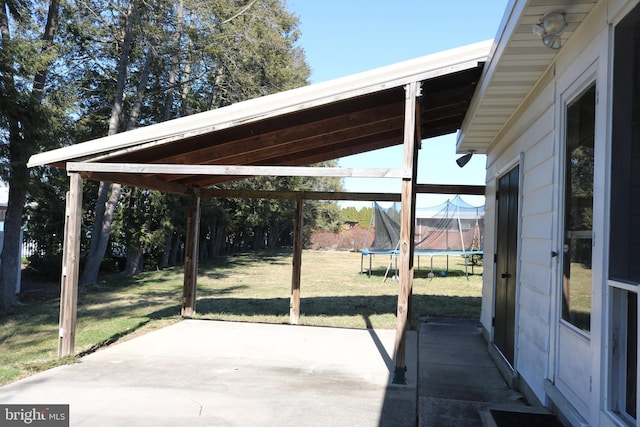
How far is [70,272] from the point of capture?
213 inches

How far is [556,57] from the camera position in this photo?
3.63 m

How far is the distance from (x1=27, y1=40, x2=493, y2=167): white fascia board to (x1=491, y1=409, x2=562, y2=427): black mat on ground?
10.1 ft

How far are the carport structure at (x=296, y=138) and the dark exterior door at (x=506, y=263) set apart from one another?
1102 mm

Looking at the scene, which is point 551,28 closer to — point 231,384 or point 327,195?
point 231,384

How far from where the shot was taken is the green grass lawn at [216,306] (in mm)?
6414

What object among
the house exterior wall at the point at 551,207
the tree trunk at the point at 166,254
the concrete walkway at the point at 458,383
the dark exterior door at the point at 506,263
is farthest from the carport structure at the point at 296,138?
the tree trunk at the point at 166,254

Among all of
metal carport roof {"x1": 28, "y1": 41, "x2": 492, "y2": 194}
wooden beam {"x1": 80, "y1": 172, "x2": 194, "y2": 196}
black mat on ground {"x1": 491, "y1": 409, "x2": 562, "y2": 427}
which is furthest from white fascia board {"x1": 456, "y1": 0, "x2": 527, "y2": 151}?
wooden beam {"x1": 80, "y1": 172, "x2": 194, "y2": 196}

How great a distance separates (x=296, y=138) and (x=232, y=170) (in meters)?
1.13

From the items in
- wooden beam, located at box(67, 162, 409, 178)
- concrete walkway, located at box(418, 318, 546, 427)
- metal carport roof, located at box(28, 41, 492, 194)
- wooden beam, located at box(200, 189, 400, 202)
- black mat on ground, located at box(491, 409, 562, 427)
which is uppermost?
metal carport roof, located at box(28, 41, 492, 194)

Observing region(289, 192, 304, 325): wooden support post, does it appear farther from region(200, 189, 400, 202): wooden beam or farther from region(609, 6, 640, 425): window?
region(609, 6, 640, 425): window

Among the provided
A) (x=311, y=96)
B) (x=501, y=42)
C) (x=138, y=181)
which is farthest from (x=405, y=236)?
(x=138, y=181)

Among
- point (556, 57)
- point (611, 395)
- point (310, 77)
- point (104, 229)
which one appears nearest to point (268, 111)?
point (556, 57)

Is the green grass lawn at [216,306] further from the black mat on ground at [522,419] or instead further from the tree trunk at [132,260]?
the black mat on ground at [522,419]

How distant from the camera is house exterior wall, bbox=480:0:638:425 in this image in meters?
2.48
